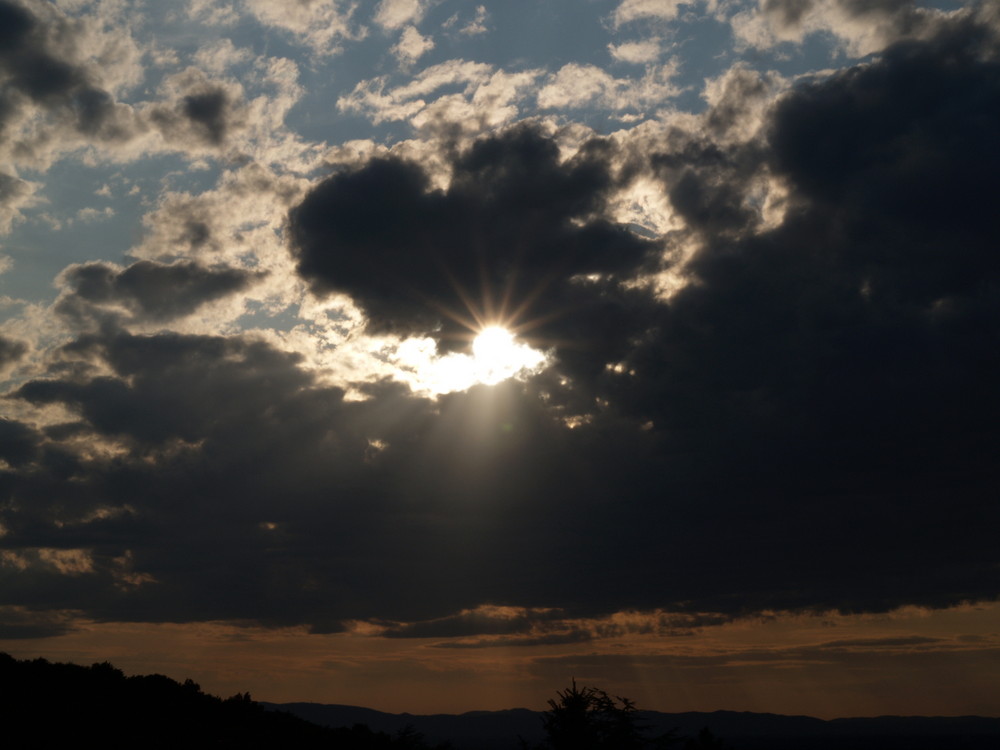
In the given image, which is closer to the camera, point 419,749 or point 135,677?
point 419,749

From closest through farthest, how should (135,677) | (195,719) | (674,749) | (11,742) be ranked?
(11,742) → (674,749) → (195,719) → (135,677)

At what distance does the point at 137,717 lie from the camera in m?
57.5

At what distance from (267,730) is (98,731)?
1362 cm

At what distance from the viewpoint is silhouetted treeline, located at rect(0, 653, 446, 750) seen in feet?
168

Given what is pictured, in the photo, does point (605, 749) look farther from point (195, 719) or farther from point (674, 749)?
point (195, 719)

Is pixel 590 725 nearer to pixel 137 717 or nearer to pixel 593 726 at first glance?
pixel 593 726

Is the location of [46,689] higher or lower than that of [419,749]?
higher

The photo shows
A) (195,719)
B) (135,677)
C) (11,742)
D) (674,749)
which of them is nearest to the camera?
(11,742)

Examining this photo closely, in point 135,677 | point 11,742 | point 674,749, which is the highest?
point 135,677

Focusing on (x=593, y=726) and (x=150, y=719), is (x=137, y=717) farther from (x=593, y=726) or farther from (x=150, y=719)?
(x=593, y=726)

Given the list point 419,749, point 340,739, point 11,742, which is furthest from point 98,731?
point 419,749

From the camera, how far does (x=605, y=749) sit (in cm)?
4800

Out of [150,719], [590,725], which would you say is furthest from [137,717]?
[590,725]

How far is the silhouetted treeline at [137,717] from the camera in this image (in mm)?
51125
